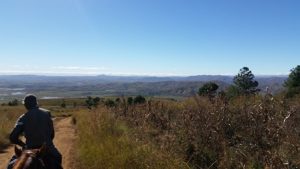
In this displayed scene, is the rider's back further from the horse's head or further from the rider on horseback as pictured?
the horse's head

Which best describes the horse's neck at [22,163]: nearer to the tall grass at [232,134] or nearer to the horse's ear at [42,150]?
the horse's ear at [42,150]

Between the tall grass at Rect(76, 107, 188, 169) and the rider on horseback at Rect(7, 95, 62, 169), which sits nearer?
the rider on horseback at Rect(7, 95, 62, 169)

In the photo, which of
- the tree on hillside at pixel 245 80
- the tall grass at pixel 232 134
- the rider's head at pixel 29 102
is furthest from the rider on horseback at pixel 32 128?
the tree on hillside at pixel 245 80

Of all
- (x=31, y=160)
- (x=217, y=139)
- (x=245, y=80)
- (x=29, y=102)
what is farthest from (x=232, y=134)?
(x=245, y=80)

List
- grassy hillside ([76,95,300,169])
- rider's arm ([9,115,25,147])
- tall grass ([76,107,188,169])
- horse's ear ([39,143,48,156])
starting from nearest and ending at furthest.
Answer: grassy hillside ([76,95,300,169]), horse's ear ([39,143,48,156]), rider's arm ([9,115,25,147]), tall grass ([76,107,188,169])

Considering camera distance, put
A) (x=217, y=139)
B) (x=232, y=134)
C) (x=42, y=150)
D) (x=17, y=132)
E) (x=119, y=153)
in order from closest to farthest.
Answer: (x=42, y=150), (x=17, y=132), (x=217, y=139), (x=232, y=134), (x=119, y=153)

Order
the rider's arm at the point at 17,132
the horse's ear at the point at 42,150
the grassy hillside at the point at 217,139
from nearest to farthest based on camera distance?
the grassy hillside at the point at 217,139 < the horse's ear at the point at 42,150 < the rider's arm at the point at 17,132

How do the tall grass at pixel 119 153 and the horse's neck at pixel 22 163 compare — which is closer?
the horse's neck at pixel 22 163

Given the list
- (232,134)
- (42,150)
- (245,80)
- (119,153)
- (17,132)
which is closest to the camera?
(42,150)

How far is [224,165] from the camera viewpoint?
277 inches

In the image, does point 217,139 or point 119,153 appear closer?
point 217,139

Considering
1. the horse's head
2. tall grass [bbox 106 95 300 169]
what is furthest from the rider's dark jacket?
tall grass [bbox 106 95 300 169]

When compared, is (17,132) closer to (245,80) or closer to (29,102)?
(29,102)

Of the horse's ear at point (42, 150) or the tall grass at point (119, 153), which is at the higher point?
the horse's ear at point (42, 150)
